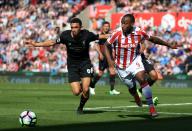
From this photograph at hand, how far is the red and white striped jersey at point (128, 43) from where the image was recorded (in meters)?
15.1

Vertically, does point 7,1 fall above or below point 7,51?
above

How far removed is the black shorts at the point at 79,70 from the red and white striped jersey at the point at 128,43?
0.91 m

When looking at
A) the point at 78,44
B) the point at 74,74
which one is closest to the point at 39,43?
the point at 78,44

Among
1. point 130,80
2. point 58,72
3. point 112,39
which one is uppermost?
point 112,39

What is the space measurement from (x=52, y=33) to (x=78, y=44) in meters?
25.8

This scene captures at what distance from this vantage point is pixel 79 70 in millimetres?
15938

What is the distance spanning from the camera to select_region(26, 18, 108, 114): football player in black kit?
51.3ft

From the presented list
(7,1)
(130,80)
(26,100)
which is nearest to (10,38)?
(7,1)

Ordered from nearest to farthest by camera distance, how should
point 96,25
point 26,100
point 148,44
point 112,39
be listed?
point 112,39 → point 26,100 → point 148,44 → point 96,25

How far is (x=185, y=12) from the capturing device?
35406 mm

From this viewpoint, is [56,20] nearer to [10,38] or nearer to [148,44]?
[10,38]

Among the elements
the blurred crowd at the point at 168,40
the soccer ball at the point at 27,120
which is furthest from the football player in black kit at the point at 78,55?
the blurred crowd at the point at 168,40

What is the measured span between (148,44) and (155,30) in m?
1.29

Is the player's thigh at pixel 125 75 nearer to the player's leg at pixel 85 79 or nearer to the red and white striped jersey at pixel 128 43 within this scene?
the red and white striped jersey at pixel 128 43
